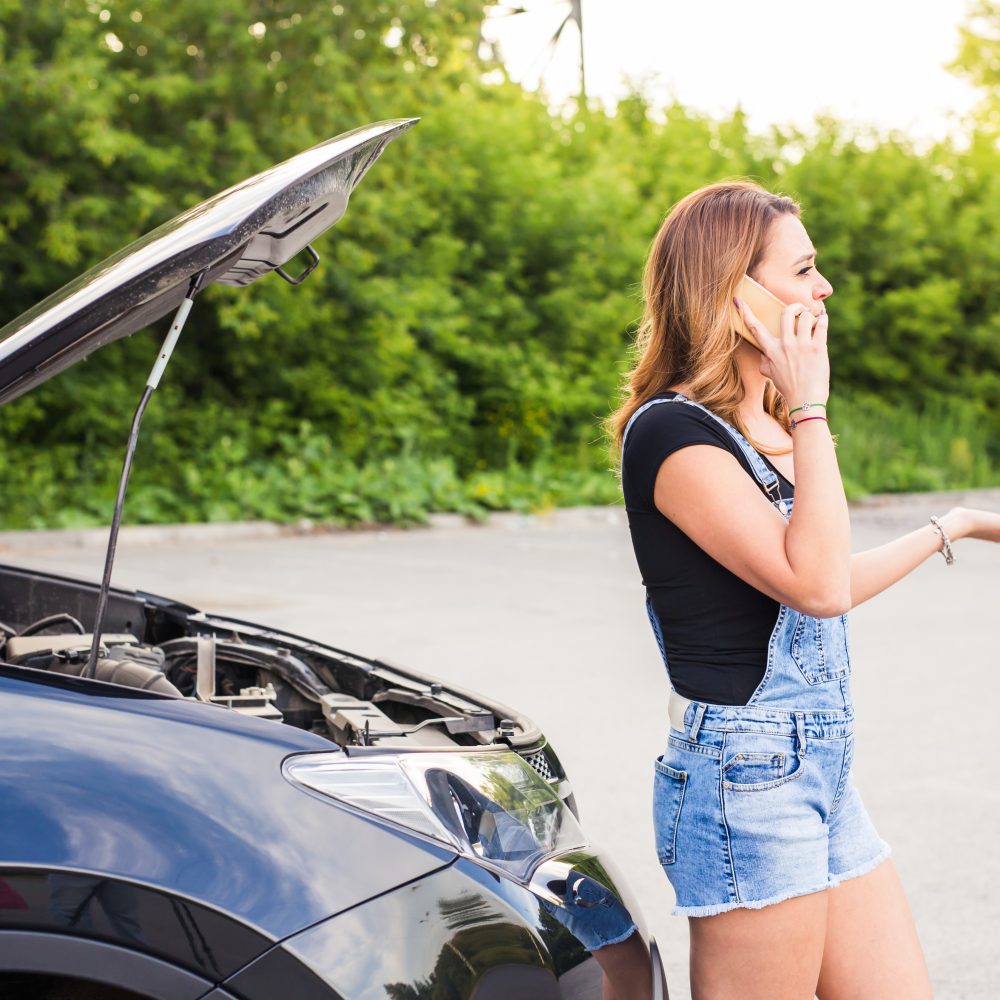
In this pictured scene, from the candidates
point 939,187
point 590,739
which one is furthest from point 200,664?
point 939,187

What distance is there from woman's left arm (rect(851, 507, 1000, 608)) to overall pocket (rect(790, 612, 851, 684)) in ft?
0.20

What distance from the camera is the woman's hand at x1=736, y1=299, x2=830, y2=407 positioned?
2143mm

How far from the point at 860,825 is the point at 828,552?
0.57 metres

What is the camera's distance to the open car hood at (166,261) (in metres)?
1.98

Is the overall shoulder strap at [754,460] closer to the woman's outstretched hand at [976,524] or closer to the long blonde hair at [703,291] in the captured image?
the long blonde hair at [703,291]

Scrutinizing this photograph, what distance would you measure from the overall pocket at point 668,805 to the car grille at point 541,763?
0.28 meters

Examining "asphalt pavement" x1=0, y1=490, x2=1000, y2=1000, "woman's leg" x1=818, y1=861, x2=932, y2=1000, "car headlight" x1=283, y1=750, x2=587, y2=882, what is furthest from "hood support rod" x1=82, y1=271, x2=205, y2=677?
"asphalt pavement" x1=0, y1=490, x2=1000, y2=1000

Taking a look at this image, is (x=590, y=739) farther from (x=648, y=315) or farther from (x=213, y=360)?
(x=213, y=360)

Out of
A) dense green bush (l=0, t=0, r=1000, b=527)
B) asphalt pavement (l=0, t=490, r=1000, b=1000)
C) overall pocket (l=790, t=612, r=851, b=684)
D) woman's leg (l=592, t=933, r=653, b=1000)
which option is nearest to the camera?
woman's leg (l=592, t=933, r=653, b=1000)

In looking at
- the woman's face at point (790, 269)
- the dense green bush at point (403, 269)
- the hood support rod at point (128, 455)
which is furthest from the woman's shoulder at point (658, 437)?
the dense green bush at point (403, 269)

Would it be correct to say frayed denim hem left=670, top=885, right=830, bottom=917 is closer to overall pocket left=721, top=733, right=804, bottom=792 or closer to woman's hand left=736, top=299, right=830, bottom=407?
overall pocket left=721, top=733, right=804, bottom=792

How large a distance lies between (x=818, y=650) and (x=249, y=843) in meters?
0.93

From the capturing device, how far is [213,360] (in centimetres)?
1625

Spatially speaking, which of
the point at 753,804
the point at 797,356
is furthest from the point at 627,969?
the point at 797,356
